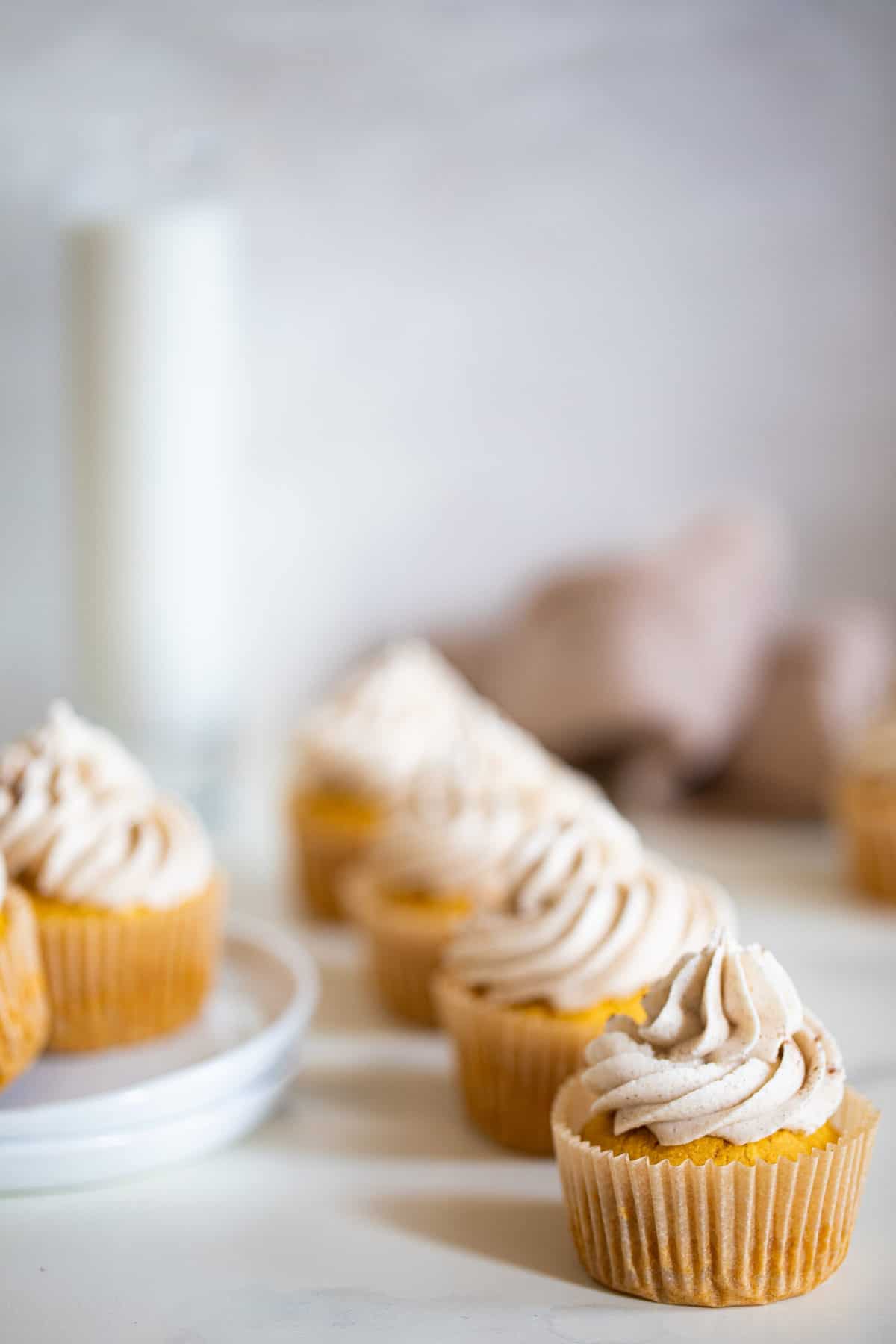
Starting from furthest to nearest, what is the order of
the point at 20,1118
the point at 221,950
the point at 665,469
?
the point at 665,469 → the point at 221,950 → the point at 20,1118

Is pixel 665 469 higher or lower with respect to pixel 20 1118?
higher

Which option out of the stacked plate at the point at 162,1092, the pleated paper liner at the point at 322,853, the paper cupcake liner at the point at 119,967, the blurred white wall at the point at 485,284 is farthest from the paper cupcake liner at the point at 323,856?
the blurred white wall at the point at 485,284

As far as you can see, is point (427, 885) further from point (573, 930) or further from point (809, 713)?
point (809, 713)

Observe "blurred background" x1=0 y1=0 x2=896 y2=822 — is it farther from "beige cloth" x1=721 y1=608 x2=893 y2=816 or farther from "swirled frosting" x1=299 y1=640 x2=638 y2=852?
"swirled frosting" x1=299 y1=640 x2=638 y2=852

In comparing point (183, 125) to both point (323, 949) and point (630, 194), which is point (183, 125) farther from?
point (323, 949)

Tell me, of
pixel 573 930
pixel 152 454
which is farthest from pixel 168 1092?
pixel 152 454

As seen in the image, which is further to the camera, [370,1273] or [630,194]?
[630,194]

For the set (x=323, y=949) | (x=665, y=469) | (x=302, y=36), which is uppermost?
(x=302, y=36)

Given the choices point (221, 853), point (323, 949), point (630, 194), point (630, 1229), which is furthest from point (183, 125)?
point (630, 1229)
